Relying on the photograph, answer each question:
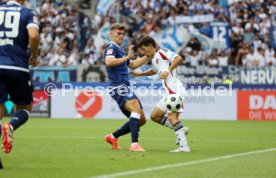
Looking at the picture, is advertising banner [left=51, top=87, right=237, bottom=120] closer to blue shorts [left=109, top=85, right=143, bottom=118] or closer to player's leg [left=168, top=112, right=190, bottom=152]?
blue shorts [left=109, top=85, right=143, bottom=118]

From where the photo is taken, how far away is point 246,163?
10734 millimetres

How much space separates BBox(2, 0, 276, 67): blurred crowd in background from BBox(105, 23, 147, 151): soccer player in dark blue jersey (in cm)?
1523

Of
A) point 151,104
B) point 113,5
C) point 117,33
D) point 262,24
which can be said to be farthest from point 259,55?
point 117,33

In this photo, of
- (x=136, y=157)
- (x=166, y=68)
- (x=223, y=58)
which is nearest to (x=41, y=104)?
(x=223, y=58)

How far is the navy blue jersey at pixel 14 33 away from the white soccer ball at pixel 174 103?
3827 mm

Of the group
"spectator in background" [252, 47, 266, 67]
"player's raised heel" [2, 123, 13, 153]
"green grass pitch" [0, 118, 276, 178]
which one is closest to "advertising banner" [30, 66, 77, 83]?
"spectator in background" [252, 47, 266, 67]

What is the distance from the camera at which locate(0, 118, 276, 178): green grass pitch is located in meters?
9.48

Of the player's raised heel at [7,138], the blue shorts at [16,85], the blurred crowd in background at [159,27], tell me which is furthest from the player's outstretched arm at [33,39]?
the blurred crowd in background at [159,27]

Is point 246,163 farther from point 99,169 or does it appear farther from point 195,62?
point 195,62

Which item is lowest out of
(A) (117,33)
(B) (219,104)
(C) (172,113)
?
(B) (219,104)

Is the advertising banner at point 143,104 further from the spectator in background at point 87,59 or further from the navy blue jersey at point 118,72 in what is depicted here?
the navy blue jersey at point 118,72

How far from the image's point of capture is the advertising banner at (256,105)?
2705 cm

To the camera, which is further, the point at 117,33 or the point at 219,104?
the point at 219,104

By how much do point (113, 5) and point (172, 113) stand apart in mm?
19867
